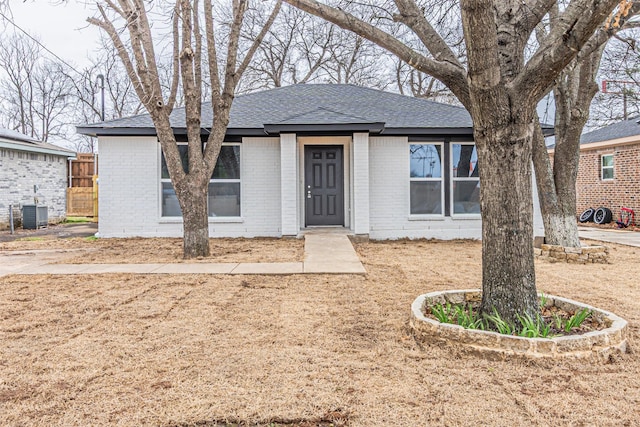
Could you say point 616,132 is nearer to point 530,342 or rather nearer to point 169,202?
point 169,202

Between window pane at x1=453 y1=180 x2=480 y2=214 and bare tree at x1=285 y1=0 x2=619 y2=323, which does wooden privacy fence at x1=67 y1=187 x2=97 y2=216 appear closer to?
window pane at x1=453 y1=180 x2=480 y2=214

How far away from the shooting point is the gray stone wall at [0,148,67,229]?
13.1 m

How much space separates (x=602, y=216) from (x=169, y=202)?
1486 cm

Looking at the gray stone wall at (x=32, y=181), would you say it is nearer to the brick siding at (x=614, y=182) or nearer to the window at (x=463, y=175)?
the window at (x=463, y=175)

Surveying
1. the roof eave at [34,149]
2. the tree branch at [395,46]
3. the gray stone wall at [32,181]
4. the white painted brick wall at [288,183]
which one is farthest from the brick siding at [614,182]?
the gray stone wall at [32,181]

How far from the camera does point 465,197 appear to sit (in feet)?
32.4

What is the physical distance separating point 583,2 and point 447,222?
7399 mm

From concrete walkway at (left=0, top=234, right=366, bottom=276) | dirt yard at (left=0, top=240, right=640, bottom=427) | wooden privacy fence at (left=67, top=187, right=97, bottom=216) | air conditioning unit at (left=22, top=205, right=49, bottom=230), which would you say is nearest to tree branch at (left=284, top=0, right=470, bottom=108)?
dirt yard at (left=0, top=240, right=640, bottom=427)

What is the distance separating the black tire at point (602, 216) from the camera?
584 inches

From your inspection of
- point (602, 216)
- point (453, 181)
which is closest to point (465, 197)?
point (453, 181)

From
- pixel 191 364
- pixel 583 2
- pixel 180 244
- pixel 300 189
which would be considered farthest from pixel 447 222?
pixel 191 364

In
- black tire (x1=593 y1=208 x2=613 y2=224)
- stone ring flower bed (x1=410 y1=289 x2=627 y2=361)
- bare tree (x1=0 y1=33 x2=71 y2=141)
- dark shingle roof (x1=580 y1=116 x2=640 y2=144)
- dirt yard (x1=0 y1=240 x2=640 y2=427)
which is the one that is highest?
bare tree (x1=0 y1=33 x2=71 y2=141)

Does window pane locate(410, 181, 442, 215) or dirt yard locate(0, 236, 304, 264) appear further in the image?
window pane locate(410, 181, 442, 215)

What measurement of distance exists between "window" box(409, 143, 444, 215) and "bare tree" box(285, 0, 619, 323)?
6440 millimetres
